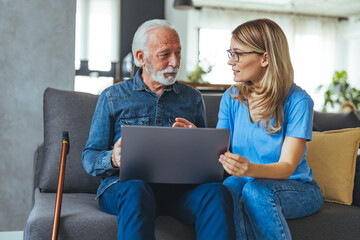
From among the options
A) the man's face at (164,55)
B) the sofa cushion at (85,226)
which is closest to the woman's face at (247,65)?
the man's face at (164,55)

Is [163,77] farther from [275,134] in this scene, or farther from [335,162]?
[335,162]

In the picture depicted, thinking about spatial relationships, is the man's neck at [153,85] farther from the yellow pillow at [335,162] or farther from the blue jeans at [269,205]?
the yellow pillow at [335,162]

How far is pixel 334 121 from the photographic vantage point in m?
2.35

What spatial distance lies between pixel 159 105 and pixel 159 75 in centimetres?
13

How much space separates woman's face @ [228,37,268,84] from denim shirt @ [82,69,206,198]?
0.93 feet

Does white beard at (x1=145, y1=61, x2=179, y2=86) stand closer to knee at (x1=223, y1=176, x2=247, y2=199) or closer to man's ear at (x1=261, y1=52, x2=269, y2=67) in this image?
man's ear at (x1=261, y1=52, x2=269, y2=67)

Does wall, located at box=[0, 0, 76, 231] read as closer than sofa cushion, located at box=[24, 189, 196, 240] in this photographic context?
No

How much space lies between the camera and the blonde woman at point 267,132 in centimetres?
143

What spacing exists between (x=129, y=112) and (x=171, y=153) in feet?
1.50

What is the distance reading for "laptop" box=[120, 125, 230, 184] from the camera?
4.26 feet

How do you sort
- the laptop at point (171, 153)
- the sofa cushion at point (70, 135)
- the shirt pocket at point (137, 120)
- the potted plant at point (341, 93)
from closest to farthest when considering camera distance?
1. the laptop at point (171, 153)
2. the shirt pocket at point (137, 120)
3. the sofa cushion at point (70, 135)
4. the potted plant at point (341, 93)

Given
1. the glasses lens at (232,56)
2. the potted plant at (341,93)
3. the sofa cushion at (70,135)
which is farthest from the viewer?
the potted plant at (341,93)

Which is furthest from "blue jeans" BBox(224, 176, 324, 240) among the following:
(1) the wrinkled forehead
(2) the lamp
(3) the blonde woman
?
(2) the lamp

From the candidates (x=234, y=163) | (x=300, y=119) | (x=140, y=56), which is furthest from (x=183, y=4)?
(x=234, y=163)
